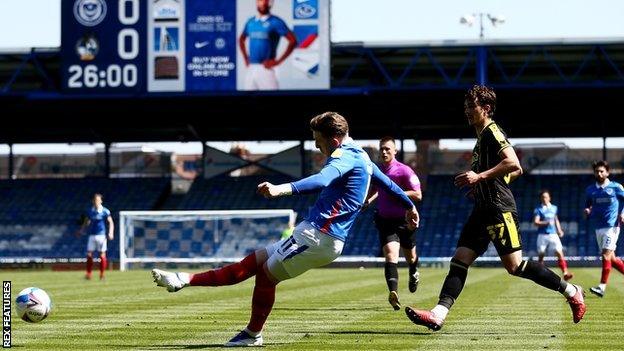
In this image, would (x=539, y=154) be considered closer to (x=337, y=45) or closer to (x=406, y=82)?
(x=406, y=82)

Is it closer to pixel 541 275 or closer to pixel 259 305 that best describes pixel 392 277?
pixel 541 275

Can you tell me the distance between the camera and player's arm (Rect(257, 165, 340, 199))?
8641 millimetres

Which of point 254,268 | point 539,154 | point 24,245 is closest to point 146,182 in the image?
point 24,245

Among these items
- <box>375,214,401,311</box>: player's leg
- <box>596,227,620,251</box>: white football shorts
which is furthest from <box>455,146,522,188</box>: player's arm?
<box>596,227,620,251</box>: white football shorts

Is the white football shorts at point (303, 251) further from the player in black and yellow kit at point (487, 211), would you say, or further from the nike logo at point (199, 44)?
the nike logo at point (199, 44)

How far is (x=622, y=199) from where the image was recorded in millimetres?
19125

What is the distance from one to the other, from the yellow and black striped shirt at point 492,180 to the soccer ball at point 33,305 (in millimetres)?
3804

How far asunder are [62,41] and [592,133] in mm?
23594

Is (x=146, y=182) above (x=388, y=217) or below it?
below

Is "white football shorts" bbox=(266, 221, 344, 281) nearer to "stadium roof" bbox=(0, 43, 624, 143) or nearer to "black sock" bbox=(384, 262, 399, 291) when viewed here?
"black sock" bbox=(384, 262, 399, 291)

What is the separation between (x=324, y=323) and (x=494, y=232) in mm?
2733

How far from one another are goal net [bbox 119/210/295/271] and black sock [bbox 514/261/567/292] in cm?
2994

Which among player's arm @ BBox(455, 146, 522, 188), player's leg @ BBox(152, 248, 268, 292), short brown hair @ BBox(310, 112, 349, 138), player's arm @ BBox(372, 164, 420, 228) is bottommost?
player's leg @ BBox(152, 248, 268, 292)

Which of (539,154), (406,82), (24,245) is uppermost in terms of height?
(406,82)
